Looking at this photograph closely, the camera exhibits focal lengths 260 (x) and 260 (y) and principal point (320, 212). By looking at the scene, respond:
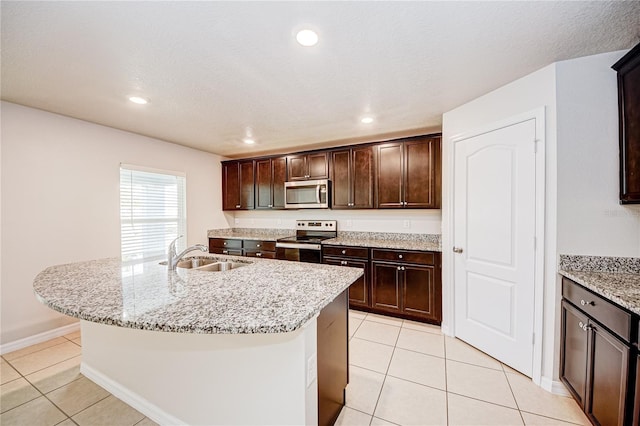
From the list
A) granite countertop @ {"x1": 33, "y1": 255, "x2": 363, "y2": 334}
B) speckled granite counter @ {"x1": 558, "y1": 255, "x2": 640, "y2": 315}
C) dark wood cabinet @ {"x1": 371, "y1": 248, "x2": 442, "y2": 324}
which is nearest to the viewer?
granite countertop @ {"x1": 33, "y1": 255, "x2": 363, "y2": 334}

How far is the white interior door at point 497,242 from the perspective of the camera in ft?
6.71

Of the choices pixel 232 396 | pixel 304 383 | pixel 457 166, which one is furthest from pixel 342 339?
pixel 457 166

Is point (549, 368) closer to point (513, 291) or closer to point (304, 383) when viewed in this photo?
point (513, 291)

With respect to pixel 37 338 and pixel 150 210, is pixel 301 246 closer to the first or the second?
pixel 150 210

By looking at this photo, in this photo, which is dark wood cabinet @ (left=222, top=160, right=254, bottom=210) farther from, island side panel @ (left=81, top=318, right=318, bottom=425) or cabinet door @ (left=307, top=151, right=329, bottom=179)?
island side panel @ (left=81, top=318, right=318, bottom=425)

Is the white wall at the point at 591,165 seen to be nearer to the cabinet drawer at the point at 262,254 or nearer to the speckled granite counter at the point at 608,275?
the speckled granite counter at the point at 608,275

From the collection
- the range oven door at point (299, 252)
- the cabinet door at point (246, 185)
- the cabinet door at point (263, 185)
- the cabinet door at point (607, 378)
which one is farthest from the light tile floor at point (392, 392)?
the cabinet door at point (246, 185)

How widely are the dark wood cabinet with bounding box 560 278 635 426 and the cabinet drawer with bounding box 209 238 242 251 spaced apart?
3934 mm

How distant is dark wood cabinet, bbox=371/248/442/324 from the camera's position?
2896 mm

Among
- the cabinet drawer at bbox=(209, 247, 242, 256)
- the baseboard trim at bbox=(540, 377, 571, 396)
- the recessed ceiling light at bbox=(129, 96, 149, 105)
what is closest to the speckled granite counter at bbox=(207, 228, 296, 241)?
the cabinet drawer at bbox=(209, 247, 242, 256)

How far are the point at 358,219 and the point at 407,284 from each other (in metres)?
1.22

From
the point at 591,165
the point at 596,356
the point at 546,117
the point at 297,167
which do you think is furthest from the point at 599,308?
the point at 297,167

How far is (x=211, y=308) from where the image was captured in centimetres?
116

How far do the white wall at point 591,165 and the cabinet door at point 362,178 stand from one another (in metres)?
1.95
